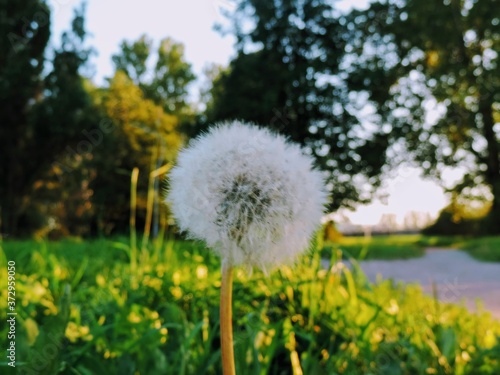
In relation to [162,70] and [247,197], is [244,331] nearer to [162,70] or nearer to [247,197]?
[247,197]

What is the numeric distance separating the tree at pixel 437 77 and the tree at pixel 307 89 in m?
0.79

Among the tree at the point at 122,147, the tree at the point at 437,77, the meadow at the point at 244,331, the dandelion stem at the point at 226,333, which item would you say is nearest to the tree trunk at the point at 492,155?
the tree at the point at 437,77

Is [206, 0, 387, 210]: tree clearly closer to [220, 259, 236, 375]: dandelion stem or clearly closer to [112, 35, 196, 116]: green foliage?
[112, 35, 196, 116]: green foliage

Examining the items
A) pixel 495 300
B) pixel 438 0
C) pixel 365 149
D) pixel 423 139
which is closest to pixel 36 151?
pixel 365 149

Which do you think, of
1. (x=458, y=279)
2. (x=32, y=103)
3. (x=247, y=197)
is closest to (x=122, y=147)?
(x=32, y=103)

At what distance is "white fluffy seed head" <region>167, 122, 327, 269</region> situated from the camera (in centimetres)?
79

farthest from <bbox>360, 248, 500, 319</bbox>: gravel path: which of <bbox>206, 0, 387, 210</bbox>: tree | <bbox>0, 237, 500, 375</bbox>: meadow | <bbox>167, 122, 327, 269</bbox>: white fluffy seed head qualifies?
<bbox>206, 0, 387, 210</bbox>: tree

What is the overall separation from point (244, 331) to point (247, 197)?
3.33 feet

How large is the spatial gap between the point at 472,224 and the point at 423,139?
421cm

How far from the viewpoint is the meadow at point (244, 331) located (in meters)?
1.45

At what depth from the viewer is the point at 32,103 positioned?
19078 mm

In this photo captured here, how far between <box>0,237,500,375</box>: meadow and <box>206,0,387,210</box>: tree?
13909 mm

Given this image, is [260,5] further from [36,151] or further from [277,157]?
[277,157]

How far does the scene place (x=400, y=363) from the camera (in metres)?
1.65
